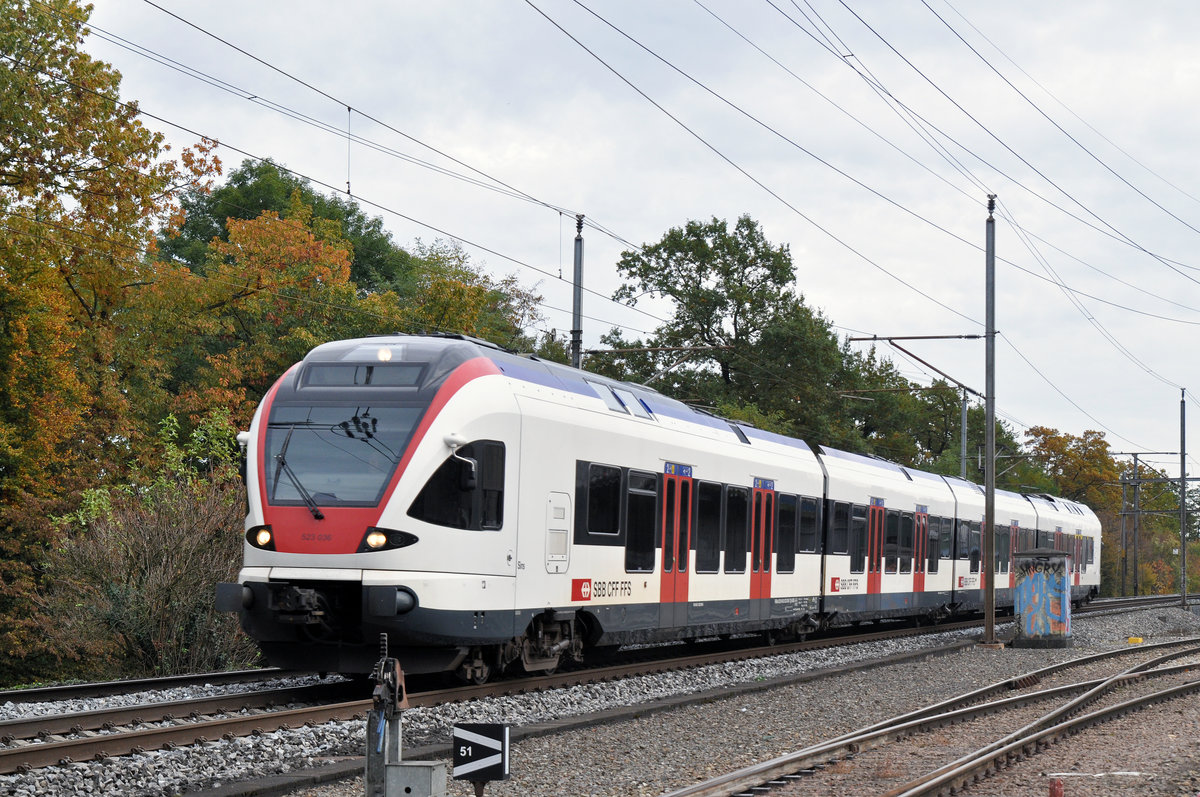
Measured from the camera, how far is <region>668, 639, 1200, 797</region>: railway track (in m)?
9.60

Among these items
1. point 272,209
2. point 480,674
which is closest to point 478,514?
point 480,674

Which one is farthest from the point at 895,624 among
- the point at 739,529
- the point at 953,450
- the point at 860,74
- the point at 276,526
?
the point at 953,450

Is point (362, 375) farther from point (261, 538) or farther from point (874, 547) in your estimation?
point (874, 547)

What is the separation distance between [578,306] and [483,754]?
16.7 meters

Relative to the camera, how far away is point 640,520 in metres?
16.4

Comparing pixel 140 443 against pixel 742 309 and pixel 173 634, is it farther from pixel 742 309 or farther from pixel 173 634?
pixel 742 309

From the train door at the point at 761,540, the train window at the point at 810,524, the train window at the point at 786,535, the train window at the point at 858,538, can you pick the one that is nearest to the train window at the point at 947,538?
the train window at the point at 858,538

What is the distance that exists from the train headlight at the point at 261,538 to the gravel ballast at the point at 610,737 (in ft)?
6.48

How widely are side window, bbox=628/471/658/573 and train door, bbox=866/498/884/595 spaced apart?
9.44 metres

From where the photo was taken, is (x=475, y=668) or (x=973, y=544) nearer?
(x=475, y=668)

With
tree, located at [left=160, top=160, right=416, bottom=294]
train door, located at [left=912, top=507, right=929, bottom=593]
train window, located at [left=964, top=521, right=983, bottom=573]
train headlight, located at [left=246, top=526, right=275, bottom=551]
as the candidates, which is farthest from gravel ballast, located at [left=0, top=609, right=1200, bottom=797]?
tree, located at [left=160, top=160, right=416, bottom=294]

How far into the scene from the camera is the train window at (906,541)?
2689cm

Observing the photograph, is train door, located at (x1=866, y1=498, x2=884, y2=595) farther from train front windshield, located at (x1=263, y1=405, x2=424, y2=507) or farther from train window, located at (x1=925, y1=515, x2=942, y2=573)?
train front windshield, located at (x1=263, y1=405, x2=424, y2=507)

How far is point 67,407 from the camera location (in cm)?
3072
